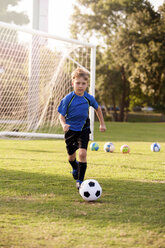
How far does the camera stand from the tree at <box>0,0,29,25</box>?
81.5 feet

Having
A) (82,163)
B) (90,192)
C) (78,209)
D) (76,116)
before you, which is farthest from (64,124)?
(78,209)

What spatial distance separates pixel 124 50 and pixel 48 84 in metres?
17.1

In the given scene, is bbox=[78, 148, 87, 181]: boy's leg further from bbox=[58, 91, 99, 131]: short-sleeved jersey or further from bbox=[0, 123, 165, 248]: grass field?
bbox=[58, 91, 99, 131]: short-sleeved jersey

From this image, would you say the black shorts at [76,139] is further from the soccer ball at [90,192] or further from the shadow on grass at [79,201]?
the soccer ball at [90,192]

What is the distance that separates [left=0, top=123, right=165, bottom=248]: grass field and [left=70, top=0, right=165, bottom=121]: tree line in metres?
22.5

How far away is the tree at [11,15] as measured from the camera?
24.9m

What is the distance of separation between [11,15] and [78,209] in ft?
81.3

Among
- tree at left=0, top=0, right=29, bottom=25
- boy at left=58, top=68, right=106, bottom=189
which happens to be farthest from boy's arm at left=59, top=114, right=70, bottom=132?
tree at left=0, top=0, right=29, bottom=25

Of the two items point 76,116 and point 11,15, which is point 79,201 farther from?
point 11,15

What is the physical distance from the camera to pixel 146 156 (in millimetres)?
9195

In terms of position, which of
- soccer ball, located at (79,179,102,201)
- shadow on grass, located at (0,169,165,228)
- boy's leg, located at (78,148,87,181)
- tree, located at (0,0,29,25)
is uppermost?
tree, located at (0,0,29,25)

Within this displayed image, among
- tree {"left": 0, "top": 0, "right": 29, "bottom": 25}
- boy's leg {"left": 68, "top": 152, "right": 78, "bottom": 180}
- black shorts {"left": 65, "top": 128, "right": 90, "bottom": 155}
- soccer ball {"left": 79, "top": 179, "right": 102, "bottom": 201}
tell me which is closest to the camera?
soccer ball {"left": 79, "top": 179, "right": 102, "bottom": 201}

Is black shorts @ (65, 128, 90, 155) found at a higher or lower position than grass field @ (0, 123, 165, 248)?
higher

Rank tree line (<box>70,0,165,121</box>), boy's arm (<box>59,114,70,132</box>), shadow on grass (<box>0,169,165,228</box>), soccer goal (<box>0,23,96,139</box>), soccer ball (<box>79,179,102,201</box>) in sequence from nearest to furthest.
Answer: shadow on grass (<box>0,169,165,228</box>), soccer ball (<box>79,179,102,201</box>), boy's arm (<box>59,114,70,132</box>), soccer goal (<box>0,23,96,139</box>), tree line (<box>70,0,165,121</box>)
